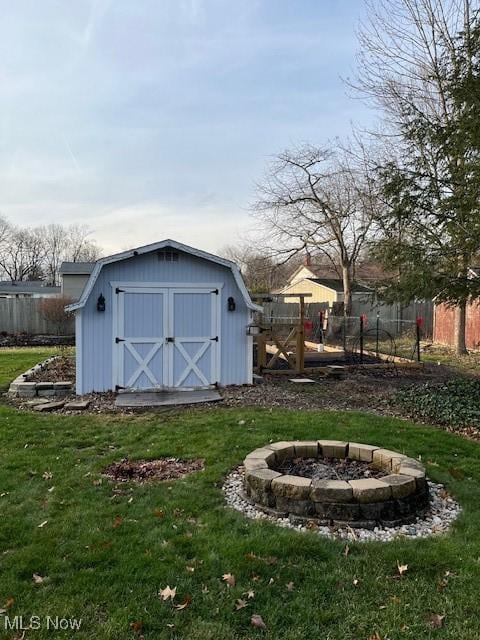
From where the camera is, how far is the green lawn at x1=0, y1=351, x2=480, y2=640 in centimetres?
240

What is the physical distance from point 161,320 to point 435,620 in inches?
268

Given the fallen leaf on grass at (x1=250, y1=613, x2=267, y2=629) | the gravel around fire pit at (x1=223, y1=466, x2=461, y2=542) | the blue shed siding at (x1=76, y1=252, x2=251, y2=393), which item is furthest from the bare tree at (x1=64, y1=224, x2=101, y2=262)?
the fallen leaf on grass at (x1=250, y1=613, x2=267, y2=629)

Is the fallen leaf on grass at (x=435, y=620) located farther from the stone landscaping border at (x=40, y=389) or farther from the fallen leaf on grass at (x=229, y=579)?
the stone landscaping border at (x=40, y=389)

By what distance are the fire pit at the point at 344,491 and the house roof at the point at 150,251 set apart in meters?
4.96

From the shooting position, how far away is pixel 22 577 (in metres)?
2.77

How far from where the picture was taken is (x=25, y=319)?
69.9ft

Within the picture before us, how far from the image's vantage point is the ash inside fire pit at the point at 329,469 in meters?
4.09

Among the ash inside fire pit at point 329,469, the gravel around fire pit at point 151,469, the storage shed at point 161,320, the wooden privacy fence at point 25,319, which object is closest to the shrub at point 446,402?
the ash inside fire pit at point 329,469

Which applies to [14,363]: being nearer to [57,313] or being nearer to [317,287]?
[57,313]

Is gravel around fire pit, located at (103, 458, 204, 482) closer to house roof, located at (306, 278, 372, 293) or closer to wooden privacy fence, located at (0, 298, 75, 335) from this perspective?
wooden privacy fence, located at (0, 298, 75, 335)

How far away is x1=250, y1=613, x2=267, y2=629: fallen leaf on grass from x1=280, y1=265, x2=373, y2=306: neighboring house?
21.3 metres

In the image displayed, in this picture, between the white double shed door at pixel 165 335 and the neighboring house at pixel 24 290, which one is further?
the neighboring house at pixel 24 290

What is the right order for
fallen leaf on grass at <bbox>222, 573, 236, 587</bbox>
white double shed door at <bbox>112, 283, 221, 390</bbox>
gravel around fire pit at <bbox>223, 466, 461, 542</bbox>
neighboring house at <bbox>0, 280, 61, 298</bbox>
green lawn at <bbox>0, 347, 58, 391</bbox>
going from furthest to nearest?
neighboring house at <bbox>0, 280, 61, 298</bbox> → green lawn at <bbox>0, 347, 58, 391</bbox> → white double shed door at <bbox>112, 283, 221, 390</bbox> → gravel around fire pit at <bbox>223, 466, 461, 542</bbox> → fallen leaf on grass at <bbox>222, 573, 236, 587</bbox>

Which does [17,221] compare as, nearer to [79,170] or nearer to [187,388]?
[79,170]
